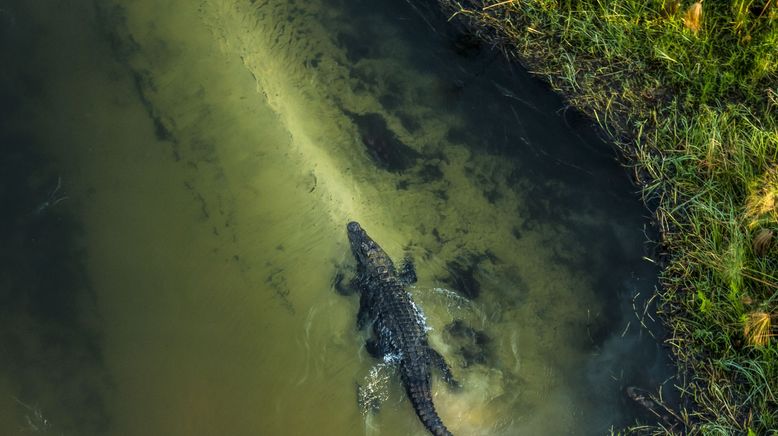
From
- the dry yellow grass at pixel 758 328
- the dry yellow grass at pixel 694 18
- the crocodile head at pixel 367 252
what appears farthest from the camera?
the crocodile head at pixel 367 252

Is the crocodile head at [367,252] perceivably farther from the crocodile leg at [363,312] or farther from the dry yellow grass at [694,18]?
the dry yellow grass at [694,18]

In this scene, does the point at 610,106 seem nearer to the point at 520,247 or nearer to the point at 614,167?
the point at 614,167

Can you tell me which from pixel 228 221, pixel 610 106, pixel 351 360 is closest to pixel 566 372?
pixel 351 360

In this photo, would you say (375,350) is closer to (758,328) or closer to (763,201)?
(758,328)

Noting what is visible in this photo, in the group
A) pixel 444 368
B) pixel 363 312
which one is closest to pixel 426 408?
pixel 444 368

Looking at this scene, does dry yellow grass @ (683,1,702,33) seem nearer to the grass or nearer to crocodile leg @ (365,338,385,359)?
the grass

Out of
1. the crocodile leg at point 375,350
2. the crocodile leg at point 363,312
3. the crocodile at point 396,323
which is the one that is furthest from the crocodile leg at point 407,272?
the crocodile leg at point 375,350
